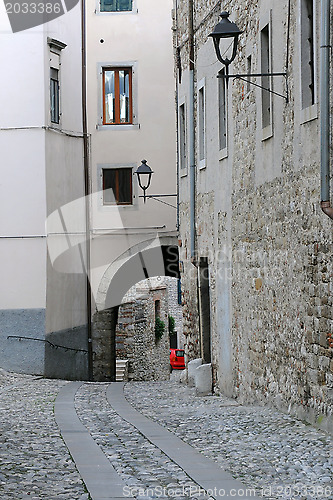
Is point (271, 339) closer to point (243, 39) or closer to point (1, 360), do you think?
point (243, 39)

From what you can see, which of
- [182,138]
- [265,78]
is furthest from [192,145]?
[265,78]

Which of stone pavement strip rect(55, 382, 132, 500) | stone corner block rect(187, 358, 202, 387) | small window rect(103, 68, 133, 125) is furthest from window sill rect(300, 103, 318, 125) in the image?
small window rect(103, 68, 133, 125)

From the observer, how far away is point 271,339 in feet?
34.3

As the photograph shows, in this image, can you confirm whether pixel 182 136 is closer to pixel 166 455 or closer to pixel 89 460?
pixel 166 455

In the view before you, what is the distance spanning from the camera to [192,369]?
50.9 feet

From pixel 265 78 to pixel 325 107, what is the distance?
2922 millimetres

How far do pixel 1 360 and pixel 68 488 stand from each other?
1212cm

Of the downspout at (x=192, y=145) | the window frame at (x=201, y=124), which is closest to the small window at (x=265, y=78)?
the window frame at (x=201, y=124)

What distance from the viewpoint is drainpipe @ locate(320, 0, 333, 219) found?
7984 mm

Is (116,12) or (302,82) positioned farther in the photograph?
(116,12)

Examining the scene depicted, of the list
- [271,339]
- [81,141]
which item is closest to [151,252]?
[81,141]

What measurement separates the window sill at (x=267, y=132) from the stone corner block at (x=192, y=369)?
5.67 metres

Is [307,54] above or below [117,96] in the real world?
below

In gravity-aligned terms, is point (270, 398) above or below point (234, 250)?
below
